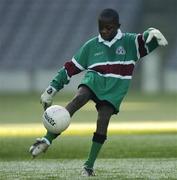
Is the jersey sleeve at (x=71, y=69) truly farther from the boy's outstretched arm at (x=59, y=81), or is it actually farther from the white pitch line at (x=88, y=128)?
the white pitch line at (x=88, y=128)

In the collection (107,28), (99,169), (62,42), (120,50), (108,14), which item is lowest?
(62,42)

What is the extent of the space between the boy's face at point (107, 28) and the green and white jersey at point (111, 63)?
0.24 ft

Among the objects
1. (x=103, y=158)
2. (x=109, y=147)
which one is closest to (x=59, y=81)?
(x=103, y=158)

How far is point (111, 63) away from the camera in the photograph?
35.2ft

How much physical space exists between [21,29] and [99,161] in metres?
43.4

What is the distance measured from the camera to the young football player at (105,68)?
417 inches

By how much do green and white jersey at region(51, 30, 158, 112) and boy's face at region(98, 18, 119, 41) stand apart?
7cm

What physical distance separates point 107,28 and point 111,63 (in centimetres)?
38

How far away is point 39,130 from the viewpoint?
20250mm

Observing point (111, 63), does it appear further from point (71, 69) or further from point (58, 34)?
point (58, 34)

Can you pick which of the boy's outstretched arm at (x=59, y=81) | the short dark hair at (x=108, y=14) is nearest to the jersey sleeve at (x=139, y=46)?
the short dark hair at (x=108, y=14)

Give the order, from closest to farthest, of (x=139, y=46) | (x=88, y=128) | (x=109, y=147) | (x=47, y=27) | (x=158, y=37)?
(x=158, y=37), (x=139, y=46), (x=109, y=147), (x=88, y=128), (x=47, y=27)

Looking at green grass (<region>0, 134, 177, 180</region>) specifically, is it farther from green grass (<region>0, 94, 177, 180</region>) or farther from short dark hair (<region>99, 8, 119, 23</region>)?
short dark hair (<region>99, 8, 119, 23</region>)

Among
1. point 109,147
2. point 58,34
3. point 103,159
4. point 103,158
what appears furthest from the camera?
point 58,34
